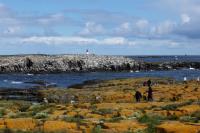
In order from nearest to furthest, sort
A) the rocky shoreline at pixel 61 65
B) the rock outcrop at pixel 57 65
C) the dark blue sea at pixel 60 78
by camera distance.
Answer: the dark blue sea at pixel 60 78 → the rock outcrop at pixel 57 65 → the rocky shoreline at pixel 61 65

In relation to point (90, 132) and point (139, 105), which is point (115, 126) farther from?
point (139, 105)

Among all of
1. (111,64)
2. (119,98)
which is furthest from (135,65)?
(119,98)

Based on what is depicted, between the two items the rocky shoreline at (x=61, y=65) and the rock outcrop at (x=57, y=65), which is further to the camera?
the rocky shoreline at (x=61, y=65)

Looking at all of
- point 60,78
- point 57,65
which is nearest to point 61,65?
point 57,65

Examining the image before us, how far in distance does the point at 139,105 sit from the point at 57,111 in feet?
23.8

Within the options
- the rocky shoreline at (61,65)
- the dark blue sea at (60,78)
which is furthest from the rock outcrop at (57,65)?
the dark blue sea at (60,78)

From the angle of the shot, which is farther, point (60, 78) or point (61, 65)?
point (61, 65)

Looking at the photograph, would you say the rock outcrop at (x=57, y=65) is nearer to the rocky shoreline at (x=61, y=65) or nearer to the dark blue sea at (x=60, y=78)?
the rocky shoreline at (x=61, y=65)

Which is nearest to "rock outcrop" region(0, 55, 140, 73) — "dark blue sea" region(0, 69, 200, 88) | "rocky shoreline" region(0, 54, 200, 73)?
"rocky shoreline" region(0, 54, 200, 73)

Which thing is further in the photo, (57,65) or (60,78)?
(57,65)

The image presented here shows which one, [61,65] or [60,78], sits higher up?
[61,65]

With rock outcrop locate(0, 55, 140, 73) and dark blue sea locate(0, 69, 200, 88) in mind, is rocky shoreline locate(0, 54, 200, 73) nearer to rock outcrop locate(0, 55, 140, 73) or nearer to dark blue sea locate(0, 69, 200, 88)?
rock outcrop locate(0, 55, 140, 73)

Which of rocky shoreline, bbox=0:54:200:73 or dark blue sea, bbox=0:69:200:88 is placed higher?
rocky shoreline, bbox=0:54:200:73

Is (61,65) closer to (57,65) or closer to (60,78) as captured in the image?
(57,65)
